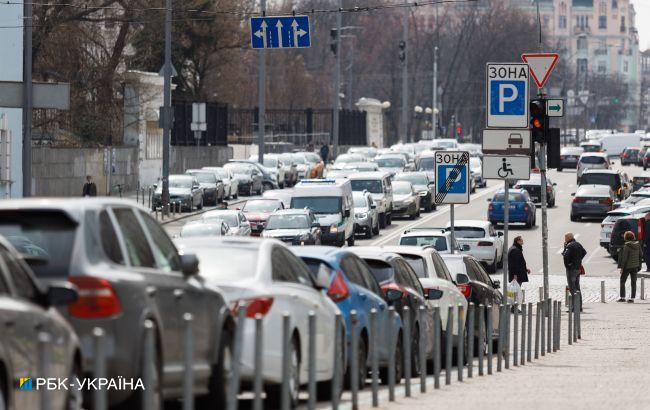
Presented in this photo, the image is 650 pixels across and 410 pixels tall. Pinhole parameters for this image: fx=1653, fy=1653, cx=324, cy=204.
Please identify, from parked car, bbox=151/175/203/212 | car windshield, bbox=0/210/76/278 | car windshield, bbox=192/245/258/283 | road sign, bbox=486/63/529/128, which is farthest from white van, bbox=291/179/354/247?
car windshield, bbox=0/210/76/278

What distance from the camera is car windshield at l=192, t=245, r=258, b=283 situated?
12844 mm

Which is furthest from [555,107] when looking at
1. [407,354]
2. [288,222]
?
[288,222]

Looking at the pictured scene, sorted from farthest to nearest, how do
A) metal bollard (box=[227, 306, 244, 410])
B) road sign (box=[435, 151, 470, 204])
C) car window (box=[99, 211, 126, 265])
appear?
road sign (box=[435, 151, 470, 204]) → car window (box=[99, 211, 126, 265]) → metal bollard (box=[227, 306, 244, 410])

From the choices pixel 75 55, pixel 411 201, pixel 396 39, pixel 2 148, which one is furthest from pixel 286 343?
pixel 396 39

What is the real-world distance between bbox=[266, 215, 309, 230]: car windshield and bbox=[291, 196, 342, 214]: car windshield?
3594 millimetres

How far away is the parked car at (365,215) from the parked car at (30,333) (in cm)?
4093

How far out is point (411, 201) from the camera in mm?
59938

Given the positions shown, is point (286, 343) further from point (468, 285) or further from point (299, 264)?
point (468, 285)

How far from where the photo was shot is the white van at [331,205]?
45.6 metres

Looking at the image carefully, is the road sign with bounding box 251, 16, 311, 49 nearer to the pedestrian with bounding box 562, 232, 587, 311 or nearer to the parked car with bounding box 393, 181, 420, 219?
the pedestrian with bounding box 562, 232, 587, 311

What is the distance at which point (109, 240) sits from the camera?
34.2 feet

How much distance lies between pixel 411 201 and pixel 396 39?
308 ft

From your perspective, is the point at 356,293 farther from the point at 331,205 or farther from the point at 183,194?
the point at 183,194

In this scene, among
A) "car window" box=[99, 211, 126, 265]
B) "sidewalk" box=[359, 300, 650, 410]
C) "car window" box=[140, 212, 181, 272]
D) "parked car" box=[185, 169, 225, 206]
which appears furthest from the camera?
"parked car" box=[185, 169, 225, 206]
